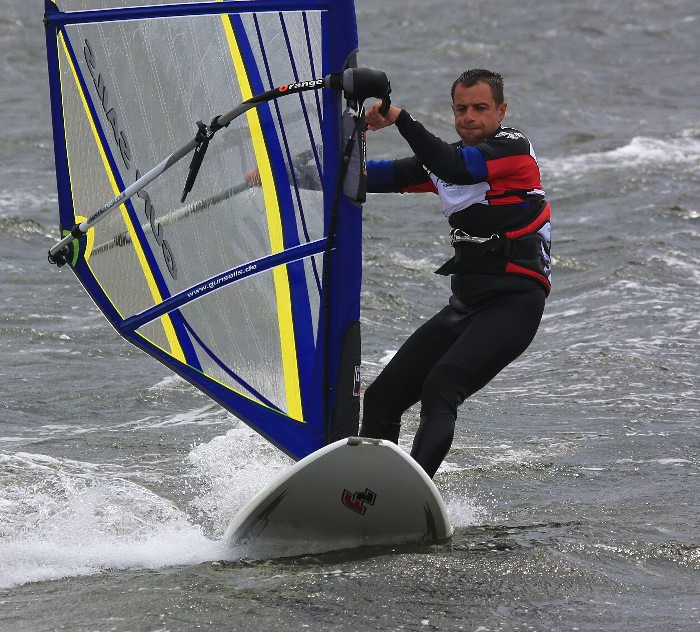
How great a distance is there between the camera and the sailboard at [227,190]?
4.07 meters

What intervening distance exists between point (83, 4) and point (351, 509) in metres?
1.97

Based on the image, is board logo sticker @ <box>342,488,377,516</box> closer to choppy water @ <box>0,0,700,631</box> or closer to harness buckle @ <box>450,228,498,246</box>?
choppy water @ <box>0,0,700,631</box>

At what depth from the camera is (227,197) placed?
4.38m

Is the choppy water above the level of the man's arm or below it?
below

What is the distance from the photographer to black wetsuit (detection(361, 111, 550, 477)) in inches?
163

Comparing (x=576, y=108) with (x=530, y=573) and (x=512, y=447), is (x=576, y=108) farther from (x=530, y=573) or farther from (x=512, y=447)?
(x=530, y=573)

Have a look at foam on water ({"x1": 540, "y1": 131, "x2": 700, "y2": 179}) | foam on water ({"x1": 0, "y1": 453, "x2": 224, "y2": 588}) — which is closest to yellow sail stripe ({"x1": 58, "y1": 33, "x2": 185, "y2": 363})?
foam on water ({"x1": 0, "y1": 453, "x2": 224, "y2": 588})

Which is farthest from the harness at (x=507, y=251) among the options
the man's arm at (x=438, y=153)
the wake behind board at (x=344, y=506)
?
the wake behind board at (x=344, y=506)

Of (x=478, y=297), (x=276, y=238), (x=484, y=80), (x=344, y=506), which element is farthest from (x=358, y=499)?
(x=484, y=80)

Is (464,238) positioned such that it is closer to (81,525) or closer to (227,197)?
(227,197)

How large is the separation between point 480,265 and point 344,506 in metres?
0.90

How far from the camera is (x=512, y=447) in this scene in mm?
5730

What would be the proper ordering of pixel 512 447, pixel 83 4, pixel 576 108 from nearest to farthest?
pixel 83 4, pixel 512 447, pixel 576 108

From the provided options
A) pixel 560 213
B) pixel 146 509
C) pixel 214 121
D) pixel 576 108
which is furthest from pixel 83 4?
pixel 576 108
